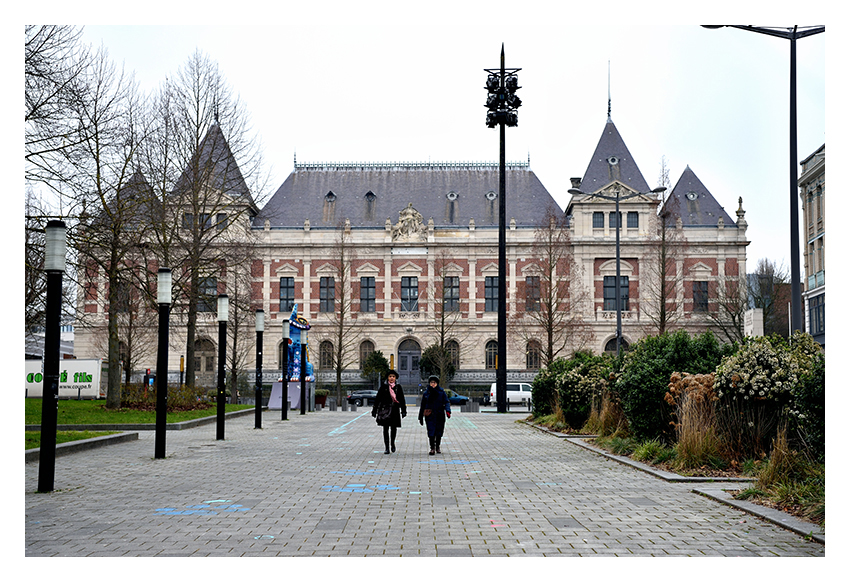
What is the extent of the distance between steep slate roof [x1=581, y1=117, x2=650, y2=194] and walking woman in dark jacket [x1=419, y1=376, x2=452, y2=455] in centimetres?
4673

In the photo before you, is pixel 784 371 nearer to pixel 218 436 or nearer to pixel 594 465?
pixel 594 465

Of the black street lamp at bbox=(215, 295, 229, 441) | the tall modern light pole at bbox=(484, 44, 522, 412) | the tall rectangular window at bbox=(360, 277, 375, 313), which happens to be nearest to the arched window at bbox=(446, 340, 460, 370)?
the tall rectangular window at bbox=(360, 277, 375, 313)

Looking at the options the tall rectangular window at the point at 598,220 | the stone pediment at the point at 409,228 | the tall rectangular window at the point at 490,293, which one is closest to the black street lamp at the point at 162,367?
the stone pediment at the point at 409,228

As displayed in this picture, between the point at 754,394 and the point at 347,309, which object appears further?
the point at 347,309

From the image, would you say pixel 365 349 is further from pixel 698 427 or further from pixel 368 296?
pixel 698 427

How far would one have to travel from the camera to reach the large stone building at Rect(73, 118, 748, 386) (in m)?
60.3

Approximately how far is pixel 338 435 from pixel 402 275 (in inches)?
1718

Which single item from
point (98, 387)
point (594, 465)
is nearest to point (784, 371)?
point (594, 465)

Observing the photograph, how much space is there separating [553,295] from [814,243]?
21763 millimetres

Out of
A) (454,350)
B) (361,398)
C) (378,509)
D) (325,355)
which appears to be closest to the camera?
(378,509)

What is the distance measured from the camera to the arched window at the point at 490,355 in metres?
61.5

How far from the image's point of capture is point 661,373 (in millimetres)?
13039

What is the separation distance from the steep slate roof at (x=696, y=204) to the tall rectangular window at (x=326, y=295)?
2731cm

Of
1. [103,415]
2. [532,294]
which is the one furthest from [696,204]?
[103,415]
